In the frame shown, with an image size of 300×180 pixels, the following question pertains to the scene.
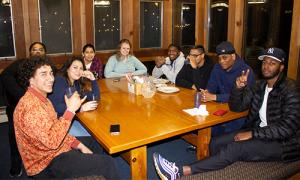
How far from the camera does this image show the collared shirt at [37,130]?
1.60 metres

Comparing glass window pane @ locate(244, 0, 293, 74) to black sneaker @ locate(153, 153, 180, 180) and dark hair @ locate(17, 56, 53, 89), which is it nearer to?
black sneaker @ locate(153, 153, 180, 180)

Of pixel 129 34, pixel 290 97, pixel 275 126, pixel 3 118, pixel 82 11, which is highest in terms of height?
pixel 82 11

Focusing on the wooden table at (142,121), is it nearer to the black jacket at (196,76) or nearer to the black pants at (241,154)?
the black pants at (241,154)

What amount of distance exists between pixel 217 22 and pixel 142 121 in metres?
2.91

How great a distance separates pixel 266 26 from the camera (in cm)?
350

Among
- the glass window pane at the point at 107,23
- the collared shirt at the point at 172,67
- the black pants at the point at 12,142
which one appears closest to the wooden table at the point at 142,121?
the black pants at the point at 12,142

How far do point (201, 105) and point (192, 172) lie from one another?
1.85ft

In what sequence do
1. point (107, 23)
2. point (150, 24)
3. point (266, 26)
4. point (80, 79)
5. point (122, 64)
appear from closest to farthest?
point (80, 79) → point (266, 26) → point (122, 64) → point (107, 23) → point (150, 24)

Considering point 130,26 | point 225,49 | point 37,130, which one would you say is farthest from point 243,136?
point 130,26

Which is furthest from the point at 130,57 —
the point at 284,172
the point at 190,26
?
the point at 284,172

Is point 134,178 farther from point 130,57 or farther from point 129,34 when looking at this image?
point 129,34

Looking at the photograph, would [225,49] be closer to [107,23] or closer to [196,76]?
[196,76]

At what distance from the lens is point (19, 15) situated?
3877 mm

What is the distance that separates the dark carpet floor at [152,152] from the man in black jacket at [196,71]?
29.1 inches
